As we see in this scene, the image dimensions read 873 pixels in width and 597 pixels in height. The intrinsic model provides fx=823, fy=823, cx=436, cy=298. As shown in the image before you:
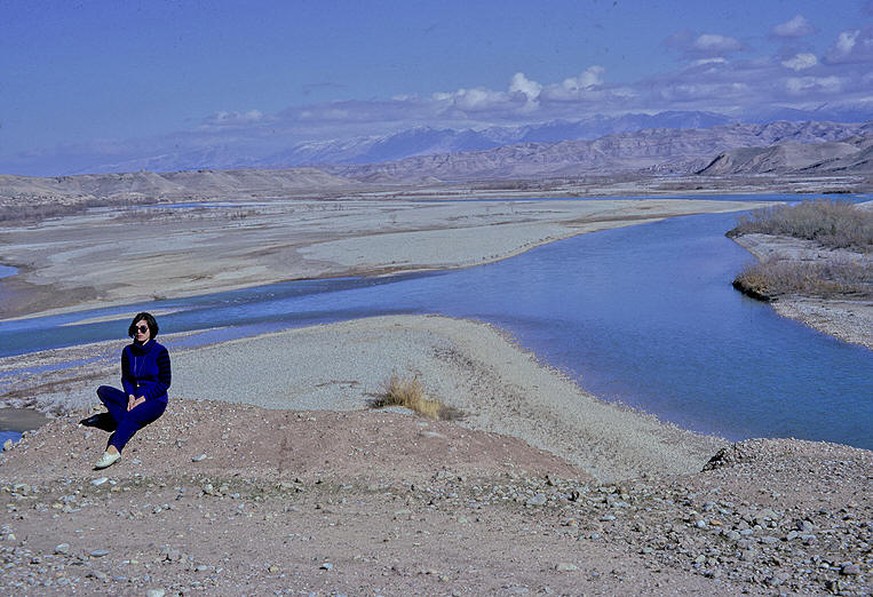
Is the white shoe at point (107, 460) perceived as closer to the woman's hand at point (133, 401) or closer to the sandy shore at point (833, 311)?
the woman's hand at point (133, 401)

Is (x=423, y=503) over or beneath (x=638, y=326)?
over

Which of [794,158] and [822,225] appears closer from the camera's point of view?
Result: [822,225]

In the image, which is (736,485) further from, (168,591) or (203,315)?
(203,315)

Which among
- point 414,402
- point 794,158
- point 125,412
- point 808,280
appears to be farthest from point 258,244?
point 794,158

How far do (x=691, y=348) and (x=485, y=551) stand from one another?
1686 centimetres

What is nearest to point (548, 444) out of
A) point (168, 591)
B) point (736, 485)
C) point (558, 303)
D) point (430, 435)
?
point (430, 435)

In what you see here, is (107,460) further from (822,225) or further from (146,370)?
(822,225)

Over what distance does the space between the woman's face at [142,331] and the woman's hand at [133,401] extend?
28.8 inches

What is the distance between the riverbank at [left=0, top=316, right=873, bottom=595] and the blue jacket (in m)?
0.55

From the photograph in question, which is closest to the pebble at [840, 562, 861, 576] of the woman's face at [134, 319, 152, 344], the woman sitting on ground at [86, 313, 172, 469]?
the woman sitting on ground at [86, 313, 172, 469]

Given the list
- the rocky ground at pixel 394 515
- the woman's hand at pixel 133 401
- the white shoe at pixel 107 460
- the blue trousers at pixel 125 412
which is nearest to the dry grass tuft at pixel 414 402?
the rocky ground at pixel 394 515

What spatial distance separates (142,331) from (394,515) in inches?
158

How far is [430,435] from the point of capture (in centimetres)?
1095

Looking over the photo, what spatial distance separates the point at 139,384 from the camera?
412 inches
